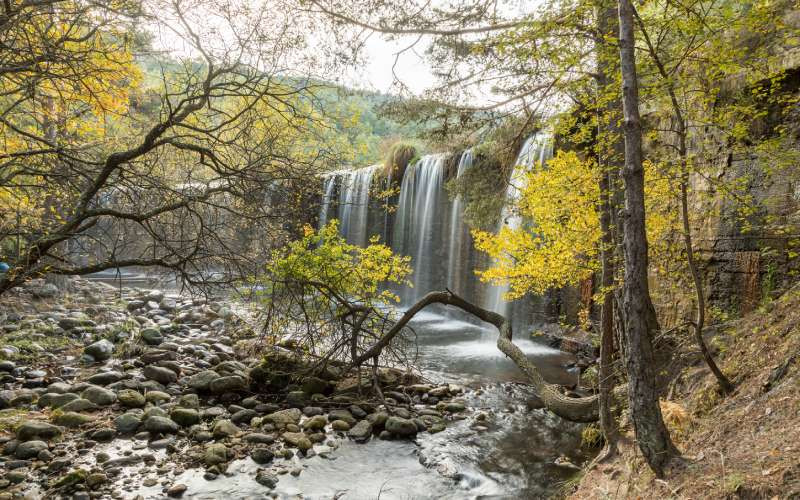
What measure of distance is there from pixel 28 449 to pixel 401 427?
388 cm

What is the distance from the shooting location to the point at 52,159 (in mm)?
4152

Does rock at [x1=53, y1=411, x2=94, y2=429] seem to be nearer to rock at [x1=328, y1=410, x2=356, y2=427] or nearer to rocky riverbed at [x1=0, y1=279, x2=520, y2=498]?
rocky riverbed at [x1=0, y1=279, x2=520, y2=498]

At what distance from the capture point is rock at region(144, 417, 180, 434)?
17.3 feet

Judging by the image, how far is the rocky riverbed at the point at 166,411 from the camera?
14.5ft

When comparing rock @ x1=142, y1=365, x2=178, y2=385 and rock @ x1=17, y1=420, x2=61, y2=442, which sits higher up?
rock @ x1=142, y1=365, x2=178, y2=385

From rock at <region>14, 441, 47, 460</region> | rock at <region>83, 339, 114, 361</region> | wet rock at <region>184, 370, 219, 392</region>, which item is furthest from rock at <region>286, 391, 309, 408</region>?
rock at <region>83, 339, 114, 361</region>

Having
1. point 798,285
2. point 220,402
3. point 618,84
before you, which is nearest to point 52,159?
point 220,402

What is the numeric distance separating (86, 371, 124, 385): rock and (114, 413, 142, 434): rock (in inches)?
51.6

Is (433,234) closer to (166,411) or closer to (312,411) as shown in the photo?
(312,411)

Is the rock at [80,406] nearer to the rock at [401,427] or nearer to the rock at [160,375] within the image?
the rock at [160,375]

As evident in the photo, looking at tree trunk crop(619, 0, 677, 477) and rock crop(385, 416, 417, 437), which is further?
rock crop(385, 416, 417, 437)

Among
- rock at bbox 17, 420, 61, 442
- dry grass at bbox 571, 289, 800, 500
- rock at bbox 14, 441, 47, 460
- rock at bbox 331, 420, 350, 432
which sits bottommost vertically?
rock at bbox 331, 420, 350, 432

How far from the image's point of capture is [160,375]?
6730 mm

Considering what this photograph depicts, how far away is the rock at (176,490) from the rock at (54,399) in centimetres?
240
